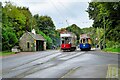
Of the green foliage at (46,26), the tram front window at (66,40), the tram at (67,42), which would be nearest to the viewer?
the tram at (67,42)

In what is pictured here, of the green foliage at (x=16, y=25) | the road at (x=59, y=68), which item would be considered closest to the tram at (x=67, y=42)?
the green foliage at (x=16, y=25)

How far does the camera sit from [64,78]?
58.9 feet

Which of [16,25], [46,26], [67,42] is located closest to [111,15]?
[67,42]

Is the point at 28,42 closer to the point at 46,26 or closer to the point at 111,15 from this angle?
the point at 46,26

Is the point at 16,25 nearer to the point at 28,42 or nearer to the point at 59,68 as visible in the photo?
the point at 28,42

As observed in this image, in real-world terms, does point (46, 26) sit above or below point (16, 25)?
above

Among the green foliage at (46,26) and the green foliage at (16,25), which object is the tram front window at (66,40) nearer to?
the green foliage at (16,25)

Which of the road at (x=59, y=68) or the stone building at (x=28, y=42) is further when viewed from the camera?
the stone building at (x=28, y=42)

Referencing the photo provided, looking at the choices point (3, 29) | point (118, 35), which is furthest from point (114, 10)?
point (3, 29)

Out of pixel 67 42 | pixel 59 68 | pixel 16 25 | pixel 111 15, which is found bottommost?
pixel 59 68

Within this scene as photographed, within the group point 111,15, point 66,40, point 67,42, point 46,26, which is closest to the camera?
point 111,15

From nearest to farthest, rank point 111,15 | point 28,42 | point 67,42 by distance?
point 111,15 < point 67,42 < point 28,42

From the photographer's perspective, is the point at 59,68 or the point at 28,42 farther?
the point at 28,42

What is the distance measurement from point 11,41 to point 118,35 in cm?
2890
